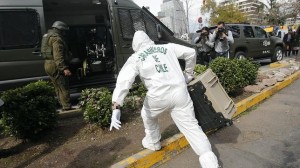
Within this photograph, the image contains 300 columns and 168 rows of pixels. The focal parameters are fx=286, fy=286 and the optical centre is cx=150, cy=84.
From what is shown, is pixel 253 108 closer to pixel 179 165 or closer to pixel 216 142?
pixel 216 142

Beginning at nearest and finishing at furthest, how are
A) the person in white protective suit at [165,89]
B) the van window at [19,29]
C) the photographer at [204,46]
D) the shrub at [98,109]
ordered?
1. the person in white protective suit at [165,89]
2. the shrub at [98,109]
3. the van window at [19,29]
4. the photographer at [204,46]

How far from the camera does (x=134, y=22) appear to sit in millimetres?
6578

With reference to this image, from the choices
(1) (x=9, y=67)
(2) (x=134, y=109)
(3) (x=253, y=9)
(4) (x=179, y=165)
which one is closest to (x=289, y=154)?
(4) (x=179, y=165)

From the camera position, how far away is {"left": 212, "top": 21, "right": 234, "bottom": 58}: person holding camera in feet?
25.5

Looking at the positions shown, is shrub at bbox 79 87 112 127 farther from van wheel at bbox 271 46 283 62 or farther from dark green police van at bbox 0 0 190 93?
van wheel at bbox 271 46 283 62

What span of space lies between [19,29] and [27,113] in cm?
235

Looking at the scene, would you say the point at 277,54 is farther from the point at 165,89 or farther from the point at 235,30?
the point at 165,89

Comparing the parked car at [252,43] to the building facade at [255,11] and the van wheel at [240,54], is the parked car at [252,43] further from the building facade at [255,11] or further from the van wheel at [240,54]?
the building facade at [255,11]

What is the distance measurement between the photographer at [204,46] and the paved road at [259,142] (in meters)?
3.20

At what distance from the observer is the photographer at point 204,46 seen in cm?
845

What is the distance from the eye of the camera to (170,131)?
4363 mm

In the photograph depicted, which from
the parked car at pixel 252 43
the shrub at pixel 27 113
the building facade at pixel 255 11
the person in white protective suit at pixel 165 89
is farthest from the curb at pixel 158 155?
the building facade at pixel 255 11

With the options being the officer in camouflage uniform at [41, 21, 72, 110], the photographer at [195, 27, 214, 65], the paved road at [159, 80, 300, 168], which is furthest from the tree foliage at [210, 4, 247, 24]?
the officer in camouflage uniform at [41, 21, 72, 110]

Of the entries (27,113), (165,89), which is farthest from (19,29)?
(165,89)
